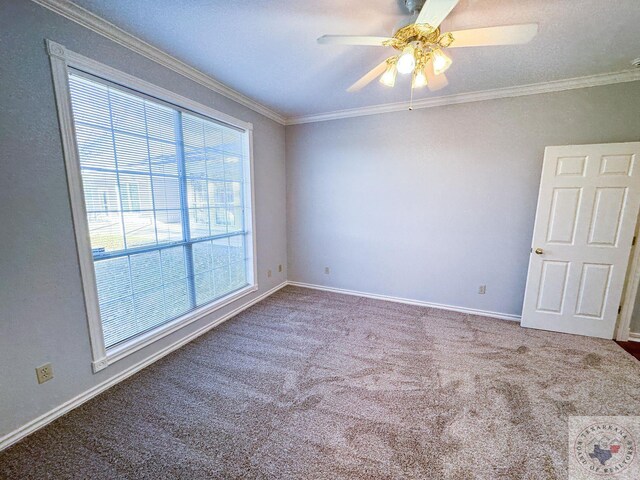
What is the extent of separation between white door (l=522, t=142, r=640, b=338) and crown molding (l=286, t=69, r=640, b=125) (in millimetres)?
629

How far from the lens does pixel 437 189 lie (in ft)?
10.0

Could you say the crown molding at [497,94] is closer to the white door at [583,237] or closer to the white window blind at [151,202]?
the white door at [583,237]

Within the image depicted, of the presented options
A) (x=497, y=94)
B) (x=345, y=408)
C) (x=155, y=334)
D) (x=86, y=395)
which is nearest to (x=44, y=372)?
(x=86, y=395)

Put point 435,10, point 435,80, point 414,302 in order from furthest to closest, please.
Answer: point 414,302 → point 435,80 → point 435,10

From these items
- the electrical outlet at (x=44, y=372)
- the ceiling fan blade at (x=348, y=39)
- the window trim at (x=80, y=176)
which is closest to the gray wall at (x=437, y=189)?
the ceiling fan blade at (x=348, y=39)

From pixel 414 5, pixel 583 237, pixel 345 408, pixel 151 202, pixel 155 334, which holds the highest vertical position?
pixel 414 5

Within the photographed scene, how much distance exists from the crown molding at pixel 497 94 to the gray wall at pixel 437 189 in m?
0.06

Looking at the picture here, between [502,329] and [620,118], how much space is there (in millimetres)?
2353

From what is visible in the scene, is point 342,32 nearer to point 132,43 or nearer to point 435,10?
point 435,10

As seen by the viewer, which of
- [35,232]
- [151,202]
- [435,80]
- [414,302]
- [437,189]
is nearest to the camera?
[35,232]

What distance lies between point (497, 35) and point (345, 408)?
2451 mm

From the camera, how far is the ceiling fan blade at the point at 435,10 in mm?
1123

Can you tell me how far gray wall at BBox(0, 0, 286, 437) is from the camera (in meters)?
1.36

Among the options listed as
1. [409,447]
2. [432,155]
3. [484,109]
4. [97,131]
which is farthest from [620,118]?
[97,131]
